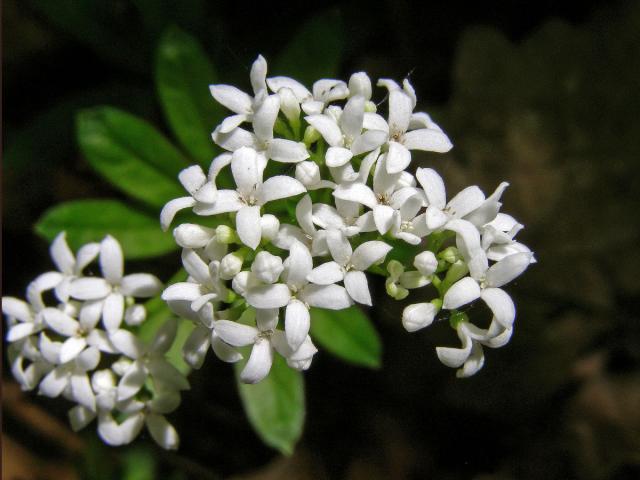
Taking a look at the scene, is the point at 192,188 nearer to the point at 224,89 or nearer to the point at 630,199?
the point at 224,89

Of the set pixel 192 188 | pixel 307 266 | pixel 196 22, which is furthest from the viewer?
pixel 196 22

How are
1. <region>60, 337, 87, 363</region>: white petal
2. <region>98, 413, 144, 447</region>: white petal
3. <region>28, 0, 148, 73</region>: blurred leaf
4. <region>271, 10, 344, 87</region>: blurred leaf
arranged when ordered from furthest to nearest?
<region>28, 0, 148, 73</region>: blurred leaf < <region>271, 10, 344, 87</region>: blurred leaf < <region>98, 413, 144, 447</region>: white petal < <region>60, 337, 87, 363</region>: white petal

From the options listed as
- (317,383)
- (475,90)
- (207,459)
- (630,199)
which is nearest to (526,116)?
(475,90)

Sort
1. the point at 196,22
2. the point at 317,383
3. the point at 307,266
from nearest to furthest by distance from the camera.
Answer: the point at 307,266 < the point at 196,22 < the point at 317,383

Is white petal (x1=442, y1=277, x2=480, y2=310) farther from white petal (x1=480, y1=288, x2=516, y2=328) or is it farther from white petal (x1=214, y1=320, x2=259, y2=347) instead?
white petal (x1=214, y1=320, x2=259, y2=347)

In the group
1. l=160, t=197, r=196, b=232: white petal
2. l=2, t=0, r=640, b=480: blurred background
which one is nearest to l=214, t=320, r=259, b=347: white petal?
l=160, t=197, r=196, b=232: white petal

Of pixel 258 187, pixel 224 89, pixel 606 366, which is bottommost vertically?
pixel 606 366

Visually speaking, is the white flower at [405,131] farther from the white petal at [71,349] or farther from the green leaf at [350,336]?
the white petal at [71,349]
